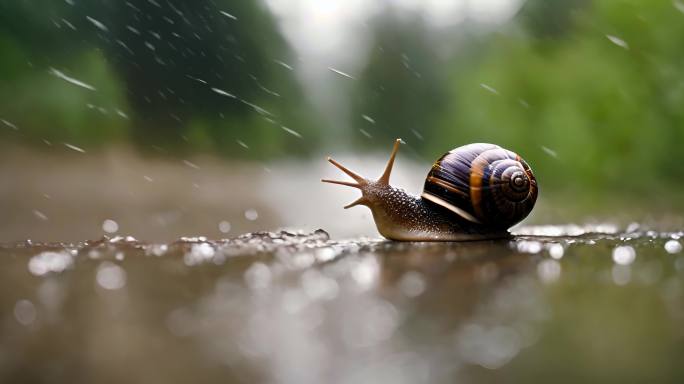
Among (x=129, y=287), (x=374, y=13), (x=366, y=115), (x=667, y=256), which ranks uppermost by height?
(x=374, y=13)

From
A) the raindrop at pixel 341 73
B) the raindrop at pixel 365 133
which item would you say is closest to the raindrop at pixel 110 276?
the raindrop at pixel 365 133

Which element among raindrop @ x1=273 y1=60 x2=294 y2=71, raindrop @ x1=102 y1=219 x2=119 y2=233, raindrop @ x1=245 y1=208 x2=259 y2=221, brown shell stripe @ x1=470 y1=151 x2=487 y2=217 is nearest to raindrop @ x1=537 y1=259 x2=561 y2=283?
brown shell stripe @ x1=470 y1=151 x2=487 y2=217

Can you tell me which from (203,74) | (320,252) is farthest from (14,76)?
(320,252)

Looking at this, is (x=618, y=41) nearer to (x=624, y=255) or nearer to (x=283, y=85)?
(x=283, y=85)

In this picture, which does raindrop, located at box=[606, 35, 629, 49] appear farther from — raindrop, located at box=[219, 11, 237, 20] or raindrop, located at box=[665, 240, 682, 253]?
raindrop, located at box=[665, 240, 682, 253]

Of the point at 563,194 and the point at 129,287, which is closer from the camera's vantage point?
the point at 129,287

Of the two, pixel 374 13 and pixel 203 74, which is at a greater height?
pixel 374 13

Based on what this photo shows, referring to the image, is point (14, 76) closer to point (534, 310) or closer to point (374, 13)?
point (534, 310)
